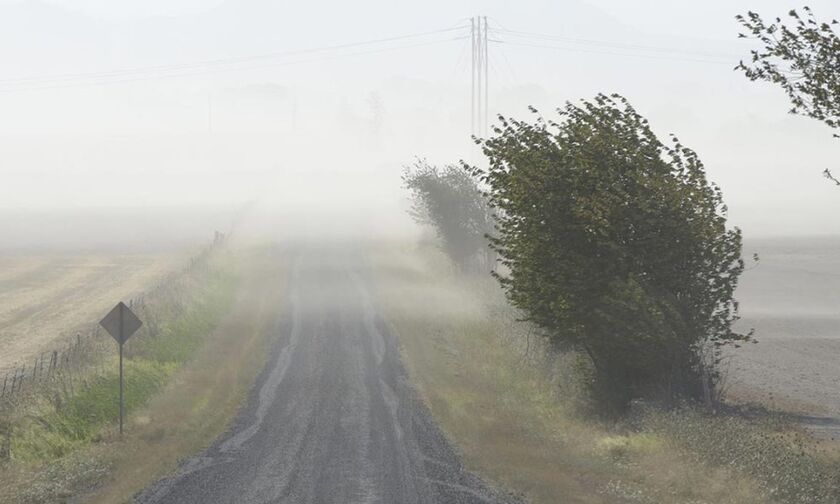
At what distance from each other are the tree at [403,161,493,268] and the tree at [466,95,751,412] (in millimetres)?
25386

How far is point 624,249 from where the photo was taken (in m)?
19.3

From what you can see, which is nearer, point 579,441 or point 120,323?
point 579,441

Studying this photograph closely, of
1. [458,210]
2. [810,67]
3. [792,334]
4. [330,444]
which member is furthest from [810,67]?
[458,210]

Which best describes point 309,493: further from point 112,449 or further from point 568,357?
point 568,357

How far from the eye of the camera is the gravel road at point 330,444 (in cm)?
1628

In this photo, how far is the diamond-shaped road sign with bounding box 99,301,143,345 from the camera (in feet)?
69.8

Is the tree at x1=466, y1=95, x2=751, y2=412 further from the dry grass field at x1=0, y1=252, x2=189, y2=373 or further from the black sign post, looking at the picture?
the dry grass field at x1=0, y1=252, x2=189, y2=373

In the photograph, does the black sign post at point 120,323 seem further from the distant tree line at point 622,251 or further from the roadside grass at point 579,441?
the distant tree line at point 622,251

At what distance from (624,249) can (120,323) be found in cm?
1124

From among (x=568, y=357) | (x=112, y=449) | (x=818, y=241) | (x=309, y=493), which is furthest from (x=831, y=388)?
(x=818, y=241)

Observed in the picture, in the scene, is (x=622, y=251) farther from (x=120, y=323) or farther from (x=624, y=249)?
(x=120, y=323)

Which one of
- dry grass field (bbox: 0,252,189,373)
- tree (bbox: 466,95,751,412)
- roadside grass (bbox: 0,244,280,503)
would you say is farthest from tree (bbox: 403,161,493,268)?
tree (bbox: 466,95,751,412)

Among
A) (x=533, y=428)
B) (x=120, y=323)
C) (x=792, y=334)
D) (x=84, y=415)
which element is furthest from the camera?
(x=792, y=334)

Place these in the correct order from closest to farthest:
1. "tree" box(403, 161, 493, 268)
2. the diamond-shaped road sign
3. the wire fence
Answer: the diamond-shaped road sign
the wire fence
"tree" box(403, 161, 493, 268)
